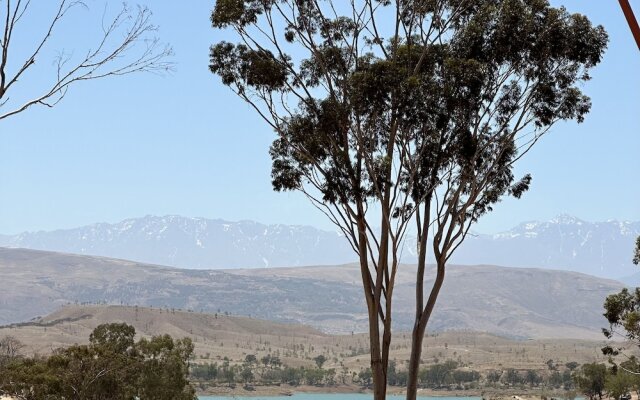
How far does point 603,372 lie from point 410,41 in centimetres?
7084

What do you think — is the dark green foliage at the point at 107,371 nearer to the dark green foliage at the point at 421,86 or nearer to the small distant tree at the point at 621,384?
the dark green foliage at the point at 421,86

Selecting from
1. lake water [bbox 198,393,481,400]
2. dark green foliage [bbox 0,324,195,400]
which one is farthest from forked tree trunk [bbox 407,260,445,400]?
lake water [bbox 198,393,481,400]

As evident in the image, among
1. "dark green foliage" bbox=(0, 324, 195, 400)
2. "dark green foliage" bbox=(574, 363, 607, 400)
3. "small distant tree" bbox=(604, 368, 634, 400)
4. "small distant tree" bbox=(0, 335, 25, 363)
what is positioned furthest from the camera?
"dark green foliage" bbox=(574, 363, 607, 400)

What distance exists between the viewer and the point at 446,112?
21.1 meters

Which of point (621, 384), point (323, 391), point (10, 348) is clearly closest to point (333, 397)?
point (323, 391)

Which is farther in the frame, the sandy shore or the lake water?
the lake water

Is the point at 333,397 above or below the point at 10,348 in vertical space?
below

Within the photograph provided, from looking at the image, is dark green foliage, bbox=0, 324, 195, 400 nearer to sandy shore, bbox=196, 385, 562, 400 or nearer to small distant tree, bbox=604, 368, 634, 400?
small distant tree, bbox=604, 368, 634, 400

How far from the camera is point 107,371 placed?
46156 mm

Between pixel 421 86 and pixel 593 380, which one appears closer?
pixel 421 86

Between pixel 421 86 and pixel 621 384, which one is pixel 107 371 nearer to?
pixel 421 86

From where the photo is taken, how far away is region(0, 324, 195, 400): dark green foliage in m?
43.5

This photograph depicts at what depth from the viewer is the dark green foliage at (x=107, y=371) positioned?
143 ft

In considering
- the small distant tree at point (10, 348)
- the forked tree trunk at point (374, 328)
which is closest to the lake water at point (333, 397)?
the small distant tree at point (10, 348)
